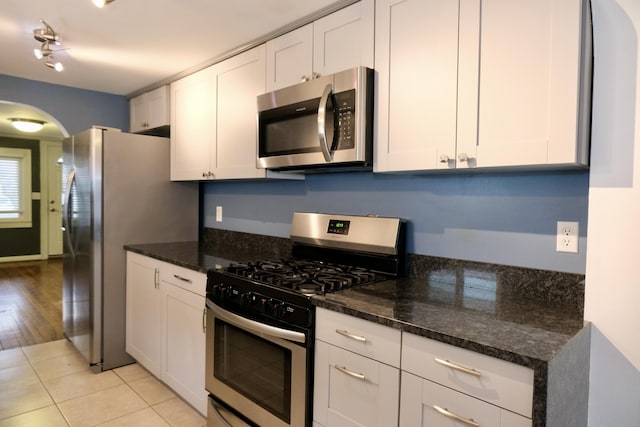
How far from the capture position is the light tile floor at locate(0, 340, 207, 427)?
228cm

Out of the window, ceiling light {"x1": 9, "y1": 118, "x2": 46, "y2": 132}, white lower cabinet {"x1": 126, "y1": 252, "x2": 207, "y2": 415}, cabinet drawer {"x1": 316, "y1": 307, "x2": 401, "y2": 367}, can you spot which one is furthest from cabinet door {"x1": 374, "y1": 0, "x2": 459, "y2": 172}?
the window

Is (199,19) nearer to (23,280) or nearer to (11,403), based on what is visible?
(11,403)

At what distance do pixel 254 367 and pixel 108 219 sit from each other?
1712 millimetres

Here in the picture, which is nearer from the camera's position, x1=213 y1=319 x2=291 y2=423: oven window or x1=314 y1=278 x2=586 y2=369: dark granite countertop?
x1=314 y1=278 x2=586 y2=369: dark granite countertop

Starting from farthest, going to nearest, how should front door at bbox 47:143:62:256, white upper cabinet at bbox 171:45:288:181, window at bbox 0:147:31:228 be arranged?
1. front door at bbox 47:143:62:256
2. window at bbox 0:147:31:228
3. white upper cabinet at bbox 171:45:288:181

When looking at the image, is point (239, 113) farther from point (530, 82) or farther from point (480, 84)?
point (530, 82)

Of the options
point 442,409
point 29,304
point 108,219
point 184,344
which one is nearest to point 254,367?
point 184,344

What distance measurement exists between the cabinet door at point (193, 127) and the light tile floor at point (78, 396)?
4.78 feet

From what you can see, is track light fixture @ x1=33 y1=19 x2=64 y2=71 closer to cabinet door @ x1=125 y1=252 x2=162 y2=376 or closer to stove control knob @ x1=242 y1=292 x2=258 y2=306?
cabinet door @ x1=125 y1=252 x2=162 y2=376

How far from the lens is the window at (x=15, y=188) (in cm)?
689

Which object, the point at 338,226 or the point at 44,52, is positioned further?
the point at 44,52

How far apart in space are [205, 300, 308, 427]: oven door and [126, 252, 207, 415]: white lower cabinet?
18cm

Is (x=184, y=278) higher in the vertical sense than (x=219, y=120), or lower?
lower

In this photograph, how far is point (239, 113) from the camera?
2.55m
